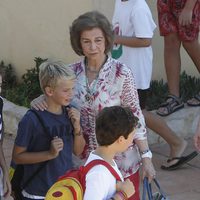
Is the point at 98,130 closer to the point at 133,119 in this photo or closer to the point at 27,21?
the point at 133,119

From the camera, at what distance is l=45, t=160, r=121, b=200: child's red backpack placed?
114 inches

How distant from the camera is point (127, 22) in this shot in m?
5.59

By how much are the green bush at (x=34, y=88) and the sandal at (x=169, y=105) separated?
13.1 inches

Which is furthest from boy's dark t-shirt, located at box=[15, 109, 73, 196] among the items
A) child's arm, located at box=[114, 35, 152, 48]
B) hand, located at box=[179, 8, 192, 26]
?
hand, located at box=[179, 8, 192, 26]

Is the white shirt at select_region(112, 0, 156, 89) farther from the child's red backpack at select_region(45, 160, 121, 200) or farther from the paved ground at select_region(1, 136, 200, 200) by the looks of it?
the child's red backpack at select_region(45, 160, 121, 200)

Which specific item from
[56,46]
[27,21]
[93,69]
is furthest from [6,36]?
[93,69]

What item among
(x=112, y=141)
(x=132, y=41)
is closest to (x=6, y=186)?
(x=112, y=141)

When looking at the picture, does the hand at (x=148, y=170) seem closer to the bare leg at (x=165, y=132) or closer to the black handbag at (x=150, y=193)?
the black handbag at (x=150, y=193)

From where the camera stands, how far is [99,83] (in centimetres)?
392

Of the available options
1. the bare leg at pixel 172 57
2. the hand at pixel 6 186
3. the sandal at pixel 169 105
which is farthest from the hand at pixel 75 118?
the sandal at pixel 169 105

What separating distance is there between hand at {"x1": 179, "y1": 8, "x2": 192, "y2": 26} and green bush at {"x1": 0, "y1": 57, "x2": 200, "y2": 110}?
1288 mm

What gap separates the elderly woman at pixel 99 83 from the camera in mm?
3889

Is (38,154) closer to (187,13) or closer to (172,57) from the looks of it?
(187,13)

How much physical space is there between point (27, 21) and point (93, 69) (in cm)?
519
